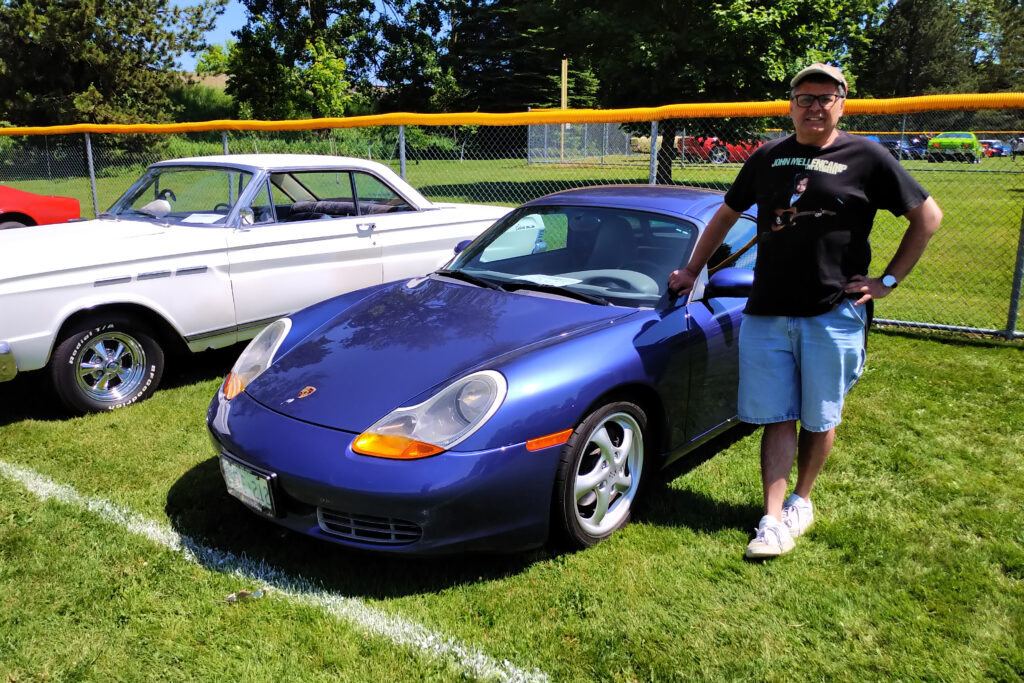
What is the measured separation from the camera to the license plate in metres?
2.71

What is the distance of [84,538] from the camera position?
10.1ft

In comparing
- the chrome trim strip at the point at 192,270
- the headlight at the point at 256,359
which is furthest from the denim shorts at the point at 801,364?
the chrome trim strip at the point at 192,270

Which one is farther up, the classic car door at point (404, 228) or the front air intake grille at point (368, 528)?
the classic car door at point (404, 228)

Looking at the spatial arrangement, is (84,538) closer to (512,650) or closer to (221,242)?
(512,650)

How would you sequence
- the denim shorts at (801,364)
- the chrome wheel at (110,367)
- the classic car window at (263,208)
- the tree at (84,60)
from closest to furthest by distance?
1. the denim shorts at (801,364)
2. the chrome wheel at (110,367)
3. the classic car window at (263,208)
4. the tree at (84,60)

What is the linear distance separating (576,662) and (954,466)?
8.19ft

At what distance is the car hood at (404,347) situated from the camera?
279 cm

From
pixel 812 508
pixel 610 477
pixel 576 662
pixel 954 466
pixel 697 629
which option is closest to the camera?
pixel 576 662

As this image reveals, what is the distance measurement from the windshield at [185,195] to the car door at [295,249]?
228mm

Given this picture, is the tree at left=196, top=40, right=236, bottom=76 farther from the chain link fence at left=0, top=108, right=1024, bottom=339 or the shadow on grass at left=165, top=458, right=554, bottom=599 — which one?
the shadow on grass at left=165, top=458, right=554, bottom=599

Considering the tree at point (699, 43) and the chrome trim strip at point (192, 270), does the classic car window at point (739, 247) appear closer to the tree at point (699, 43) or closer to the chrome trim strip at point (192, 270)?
the chrome trim strip at point (192, 270)

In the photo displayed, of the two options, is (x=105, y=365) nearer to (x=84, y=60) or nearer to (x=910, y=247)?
(x=910, y=247)

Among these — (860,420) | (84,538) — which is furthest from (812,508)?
(84,538)

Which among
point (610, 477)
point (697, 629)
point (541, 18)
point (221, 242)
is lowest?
point (697, 629)
